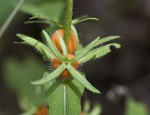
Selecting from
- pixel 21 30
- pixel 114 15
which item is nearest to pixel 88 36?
pixel 114 15

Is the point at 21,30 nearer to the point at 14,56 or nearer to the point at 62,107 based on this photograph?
the point at 14,56

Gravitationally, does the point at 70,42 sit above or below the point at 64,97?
above

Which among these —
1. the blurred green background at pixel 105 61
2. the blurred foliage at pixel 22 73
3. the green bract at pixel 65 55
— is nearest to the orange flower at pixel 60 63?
the green bract at pixel 65 55

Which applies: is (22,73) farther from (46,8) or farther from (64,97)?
(64,97)

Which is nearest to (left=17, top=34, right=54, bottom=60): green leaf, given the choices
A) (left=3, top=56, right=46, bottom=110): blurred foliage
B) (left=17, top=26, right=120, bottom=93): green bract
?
(left=17, top=26, right=120, bottom=93): green bract

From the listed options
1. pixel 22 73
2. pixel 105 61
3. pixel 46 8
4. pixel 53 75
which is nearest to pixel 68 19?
pixel 53 75

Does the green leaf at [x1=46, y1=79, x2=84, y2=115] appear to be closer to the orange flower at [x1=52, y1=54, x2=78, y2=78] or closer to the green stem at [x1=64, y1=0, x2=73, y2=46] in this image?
the orange flower at [x1=52, y1=54, x2=78, y2=78]
